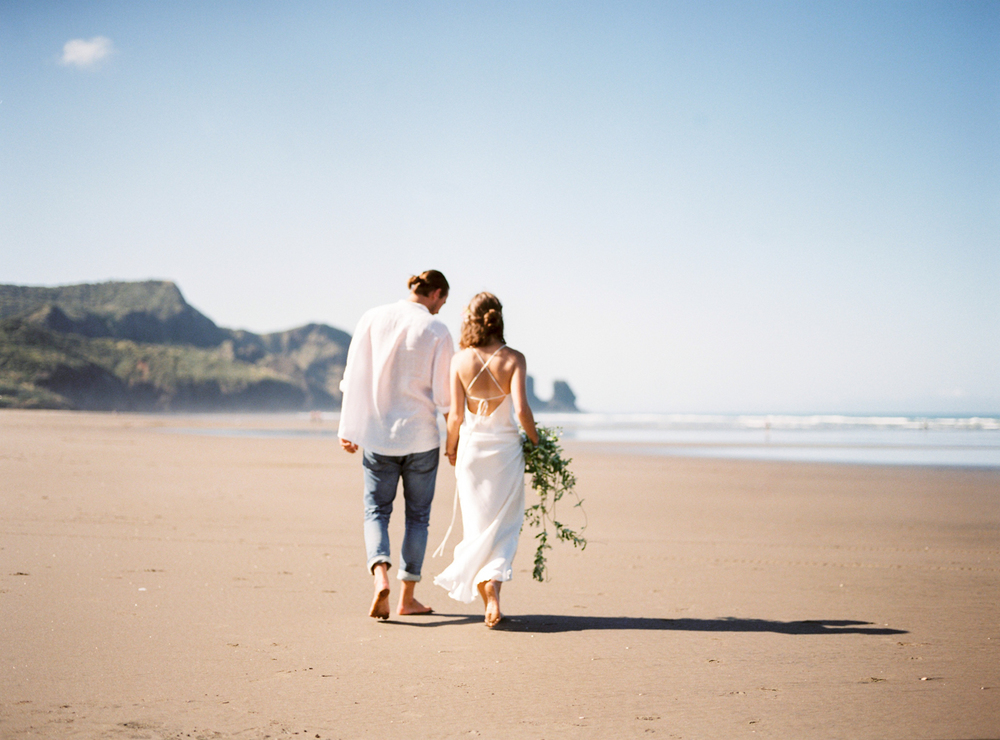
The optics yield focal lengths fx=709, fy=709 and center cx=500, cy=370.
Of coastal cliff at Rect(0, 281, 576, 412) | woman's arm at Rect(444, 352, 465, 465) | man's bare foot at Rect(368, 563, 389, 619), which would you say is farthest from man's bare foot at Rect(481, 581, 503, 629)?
coastal cliff at Rect(0, 281, 576, 412)

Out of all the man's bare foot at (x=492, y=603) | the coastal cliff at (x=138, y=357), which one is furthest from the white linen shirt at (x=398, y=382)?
the coastal cliff at (x=138, y=357)

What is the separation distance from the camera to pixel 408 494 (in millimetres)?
4484

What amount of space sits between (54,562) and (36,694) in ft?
9.87

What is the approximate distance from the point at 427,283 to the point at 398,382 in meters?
0.69

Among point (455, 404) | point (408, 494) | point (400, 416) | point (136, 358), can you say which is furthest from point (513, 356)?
point (136, 358)

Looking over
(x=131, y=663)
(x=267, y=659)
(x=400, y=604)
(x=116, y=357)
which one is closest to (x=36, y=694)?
(x=131, y=663)

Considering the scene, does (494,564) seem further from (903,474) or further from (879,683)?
(903,474)

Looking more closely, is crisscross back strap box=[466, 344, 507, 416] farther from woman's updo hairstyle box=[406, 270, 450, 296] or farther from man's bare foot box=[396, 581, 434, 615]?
man's bare foot box=[396, 581, 434, 615]

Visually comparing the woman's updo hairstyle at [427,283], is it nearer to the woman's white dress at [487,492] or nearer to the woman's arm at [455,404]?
the woman's arm at [455,404]

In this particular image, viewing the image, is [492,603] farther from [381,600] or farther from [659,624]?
[659,624]

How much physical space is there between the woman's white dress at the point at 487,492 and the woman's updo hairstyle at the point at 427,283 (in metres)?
0.70

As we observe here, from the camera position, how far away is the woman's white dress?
434 centimetres

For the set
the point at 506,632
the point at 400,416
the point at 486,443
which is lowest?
the point at 506,632

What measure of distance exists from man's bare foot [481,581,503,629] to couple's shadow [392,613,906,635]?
0.08m
